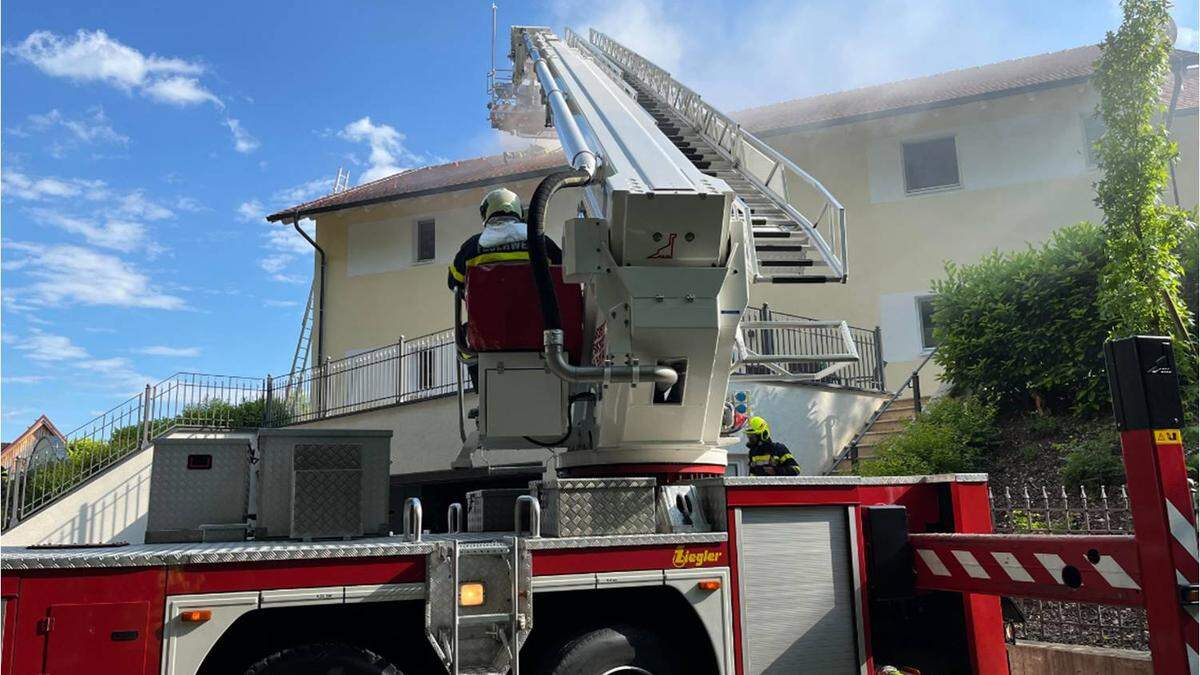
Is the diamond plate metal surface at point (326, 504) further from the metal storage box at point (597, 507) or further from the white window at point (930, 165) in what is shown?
the white window at point (930, 165)

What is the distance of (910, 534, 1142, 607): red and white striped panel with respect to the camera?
3.61 m

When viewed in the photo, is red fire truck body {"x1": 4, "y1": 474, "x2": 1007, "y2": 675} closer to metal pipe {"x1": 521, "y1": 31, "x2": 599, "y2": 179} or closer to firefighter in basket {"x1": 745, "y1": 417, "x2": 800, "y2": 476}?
metal pipe {"x1": 521, "y1": 31, "x2": 599, "y2": 179}

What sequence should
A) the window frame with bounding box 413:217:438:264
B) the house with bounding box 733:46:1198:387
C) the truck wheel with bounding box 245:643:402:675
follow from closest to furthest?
1. the truck wheel with bounding box 245:643:402:675
2. the house with bounding box 733:46:1198:387
3. the window frame with bounding box 413:217:438:264

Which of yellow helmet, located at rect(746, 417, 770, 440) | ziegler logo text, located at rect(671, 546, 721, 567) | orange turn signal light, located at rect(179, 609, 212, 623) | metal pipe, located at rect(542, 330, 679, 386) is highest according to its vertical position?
metal pipe, located at rect(542, 330, 679, 386)

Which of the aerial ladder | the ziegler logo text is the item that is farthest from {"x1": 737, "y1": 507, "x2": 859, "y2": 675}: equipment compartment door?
the aerial ladder

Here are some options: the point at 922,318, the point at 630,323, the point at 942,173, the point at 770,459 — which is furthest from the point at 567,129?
the point at 942,173

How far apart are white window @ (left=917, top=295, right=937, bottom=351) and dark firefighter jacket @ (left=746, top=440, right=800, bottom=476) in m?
11.0

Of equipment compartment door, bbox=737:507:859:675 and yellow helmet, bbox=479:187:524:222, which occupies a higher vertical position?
yellow helmet, bbox=479:187:524:222

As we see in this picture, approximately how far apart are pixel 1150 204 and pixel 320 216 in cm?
2015

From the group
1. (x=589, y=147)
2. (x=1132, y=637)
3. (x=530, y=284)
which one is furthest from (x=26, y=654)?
(x=1132, y=637)

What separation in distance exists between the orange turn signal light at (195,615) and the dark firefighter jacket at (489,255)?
2.40 m

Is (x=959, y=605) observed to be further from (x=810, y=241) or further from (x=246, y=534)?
(x=810, y=241)

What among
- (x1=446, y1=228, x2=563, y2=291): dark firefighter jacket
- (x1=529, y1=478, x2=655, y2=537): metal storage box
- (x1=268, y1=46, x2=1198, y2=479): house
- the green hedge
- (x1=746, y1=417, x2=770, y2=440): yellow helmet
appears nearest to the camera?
(x1=529, y1=478, x2=655, y2=537): metal storage box

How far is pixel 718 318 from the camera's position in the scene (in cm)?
445
